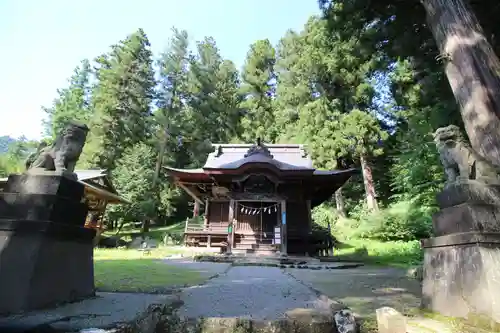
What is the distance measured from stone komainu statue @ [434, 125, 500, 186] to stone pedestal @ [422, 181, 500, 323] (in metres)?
0.14

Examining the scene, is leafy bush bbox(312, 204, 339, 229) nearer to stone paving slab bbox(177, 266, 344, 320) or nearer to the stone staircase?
the stone staircase

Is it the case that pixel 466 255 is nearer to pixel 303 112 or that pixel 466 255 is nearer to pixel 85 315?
pixel 85 315

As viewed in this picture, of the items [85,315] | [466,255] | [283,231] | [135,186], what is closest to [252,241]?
[283,231]

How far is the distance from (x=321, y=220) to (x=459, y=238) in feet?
64.3

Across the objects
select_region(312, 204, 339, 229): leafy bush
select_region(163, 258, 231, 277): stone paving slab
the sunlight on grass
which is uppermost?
select_region(312, 204, 339, 229): leafy bush

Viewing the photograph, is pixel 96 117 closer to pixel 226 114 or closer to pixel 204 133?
pixel 204 133

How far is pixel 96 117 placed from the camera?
27.1 m

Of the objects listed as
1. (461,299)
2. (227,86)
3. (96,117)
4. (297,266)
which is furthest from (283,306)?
(227,86)

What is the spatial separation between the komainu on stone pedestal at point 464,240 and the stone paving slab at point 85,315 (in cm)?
250

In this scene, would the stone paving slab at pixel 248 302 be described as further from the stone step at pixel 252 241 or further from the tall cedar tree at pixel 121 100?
the tall cedar tree at pixel 121 100

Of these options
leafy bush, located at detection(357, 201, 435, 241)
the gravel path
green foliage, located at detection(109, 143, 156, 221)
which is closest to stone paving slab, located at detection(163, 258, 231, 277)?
the gravel path

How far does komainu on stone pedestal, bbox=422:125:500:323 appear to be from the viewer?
2.47 metres

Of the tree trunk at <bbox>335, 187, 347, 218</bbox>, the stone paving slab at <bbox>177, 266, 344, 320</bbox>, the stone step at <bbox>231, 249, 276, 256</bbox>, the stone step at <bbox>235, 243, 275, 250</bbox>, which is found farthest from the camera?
the tree trunk at <bbox>335, 187, 347, 218</bbox>

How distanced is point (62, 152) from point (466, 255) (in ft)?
13.2
